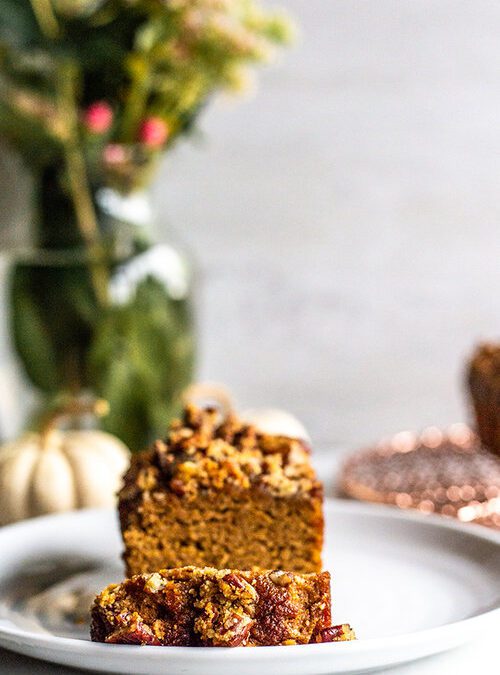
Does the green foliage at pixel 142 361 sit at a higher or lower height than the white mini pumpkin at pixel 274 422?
higher

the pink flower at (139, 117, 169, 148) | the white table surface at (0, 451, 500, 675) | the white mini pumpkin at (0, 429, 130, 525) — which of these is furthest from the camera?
the pink flower at (139, 117, 169, 148)

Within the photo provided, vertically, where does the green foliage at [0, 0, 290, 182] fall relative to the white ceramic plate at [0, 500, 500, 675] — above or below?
above

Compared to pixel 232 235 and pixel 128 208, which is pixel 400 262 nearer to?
pixel 232 235

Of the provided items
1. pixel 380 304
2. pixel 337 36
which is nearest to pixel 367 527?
pixel 380 304

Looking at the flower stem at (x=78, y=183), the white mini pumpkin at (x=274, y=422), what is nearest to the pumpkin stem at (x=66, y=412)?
the flower stem at (x=78, y=183)

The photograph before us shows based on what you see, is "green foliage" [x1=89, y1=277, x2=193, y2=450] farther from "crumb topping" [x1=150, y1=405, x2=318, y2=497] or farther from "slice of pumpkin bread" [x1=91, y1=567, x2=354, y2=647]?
"slice of pumpkin bread" [x1=91, y1=567, x2=354, y2=647]

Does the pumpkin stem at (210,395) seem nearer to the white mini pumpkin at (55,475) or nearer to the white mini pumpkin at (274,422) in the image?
the white mini pumpkin at (274,422)

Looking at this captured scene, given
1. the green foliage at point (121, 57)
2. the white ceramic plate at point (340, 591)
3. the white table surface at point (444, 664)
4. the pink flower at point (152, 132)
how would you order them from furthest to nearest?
the pink flower at point (152, 132) < the green foliage at point (121, 57) < the white table surface at point (444, 664) < the white ceramic plate at point (340, 591)

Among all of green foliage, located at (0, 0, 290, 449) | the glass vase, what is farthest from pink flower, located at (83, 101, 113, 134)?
the glass vase
